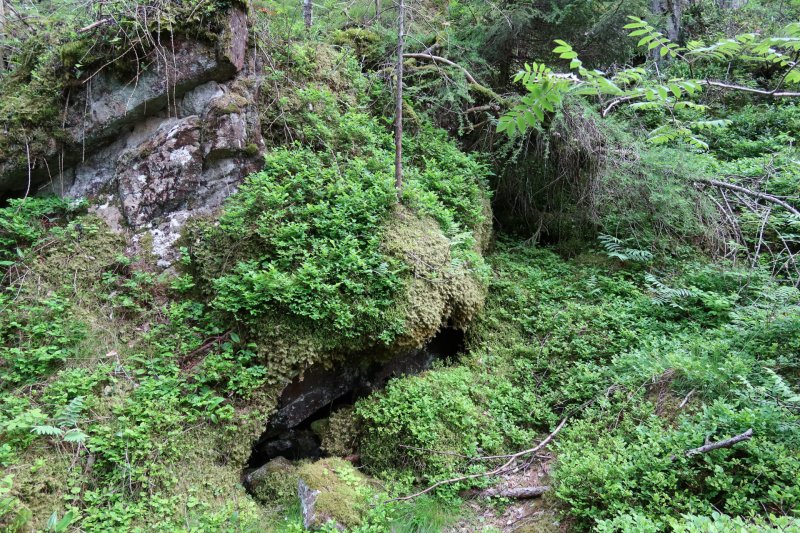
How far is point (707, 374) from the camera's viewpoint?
159 inches

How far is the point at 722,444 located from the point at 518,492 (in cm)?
176

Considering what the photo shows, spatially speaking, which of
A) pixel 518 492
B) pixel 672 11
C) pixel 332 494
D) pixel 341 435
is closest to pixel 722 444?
pixel 518 492

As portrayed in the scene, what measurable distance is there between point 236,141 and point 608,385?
504cm

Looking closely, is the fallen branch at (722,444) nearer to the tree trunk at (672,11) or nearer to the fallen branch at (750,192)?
the fallen branch at (750,192)

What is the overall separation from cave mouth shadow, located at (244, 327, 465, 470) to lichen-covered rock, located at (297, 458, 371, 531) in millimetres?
467

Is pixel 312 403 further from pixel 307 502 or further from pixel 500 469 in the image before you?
pixel 500 469

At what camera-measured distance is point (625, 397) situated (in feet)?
14.5

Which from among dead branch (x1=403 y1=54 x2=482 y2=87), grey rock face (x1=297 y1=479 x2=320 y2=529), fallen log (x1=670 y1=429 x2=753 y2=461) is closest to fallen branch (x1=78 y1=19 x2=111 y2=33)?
dead branch (x1=403 y1=54 x2=482 y2=87)

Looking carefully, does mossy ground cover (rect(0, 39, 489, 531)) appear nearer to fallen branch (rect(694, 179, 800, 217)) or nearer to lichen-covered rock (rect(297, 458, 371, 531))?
lichen-covered rock (rect(297, 458, 371, 531))

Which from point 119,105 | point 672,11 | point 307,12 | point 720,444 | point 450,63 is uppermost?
point 672,11

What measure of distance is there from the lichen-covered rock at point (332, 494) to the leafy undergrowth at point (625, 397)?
0.39 m

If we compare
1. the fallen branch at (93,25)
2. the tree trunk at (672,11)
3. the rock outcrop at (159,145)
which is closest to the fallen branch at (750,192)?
the tree trunk at (672,11)

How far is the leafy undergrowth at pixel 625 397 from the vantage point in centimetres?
328

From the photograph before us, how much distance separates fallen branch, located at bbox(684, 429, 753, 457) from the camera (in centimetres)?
334
